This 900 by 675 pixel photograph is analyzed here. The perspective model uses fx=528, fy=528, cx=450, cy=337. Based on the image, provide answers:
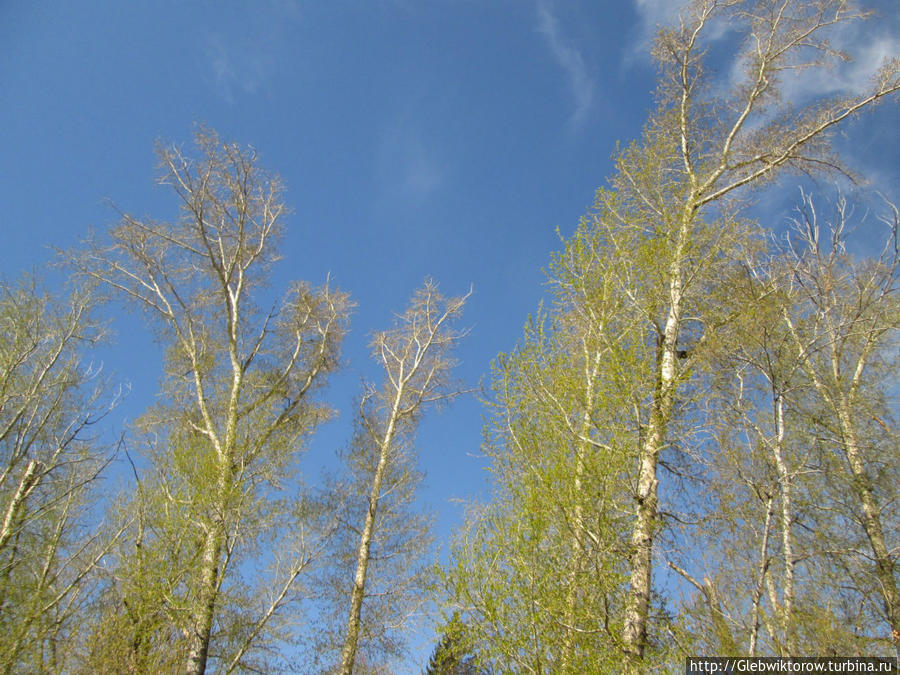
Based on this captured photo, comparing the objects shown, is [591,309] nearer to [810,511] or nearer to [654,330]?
[654,330]

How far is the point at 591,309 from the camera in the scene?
5691 millimetres

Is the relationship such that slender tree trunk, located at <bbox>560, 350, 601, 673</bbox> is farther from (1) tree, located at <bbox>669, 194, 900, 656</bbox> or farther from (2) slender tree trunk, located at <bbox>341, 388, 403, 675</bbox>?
(2) slender tree trunk, located at <bbox>341, 388, 403, 675</bbox>

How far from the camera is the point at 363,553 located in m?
9.76

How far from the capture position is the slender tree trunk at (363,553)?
885 cm

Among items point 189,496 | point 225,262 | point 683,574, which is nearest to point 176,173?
point 225,262

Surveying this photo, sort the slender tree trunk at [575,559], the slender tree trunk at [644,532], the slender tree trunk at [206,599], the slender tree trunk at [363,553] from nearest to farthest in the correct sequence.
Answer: the slender tree trunk at [575,559]
the slender tree trunk at [644,532]
the slender tree trunk at [206,599]
the slender tree trunk at [363,553]

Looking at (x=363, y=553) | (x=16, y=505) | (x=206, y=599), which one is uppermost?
(x=16, y=505)

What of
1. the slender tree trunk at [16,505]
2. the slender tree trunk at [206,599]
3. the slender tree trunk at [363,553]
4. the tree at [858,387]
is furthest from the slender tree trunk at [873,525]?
the slender tree trunk at [16,505]

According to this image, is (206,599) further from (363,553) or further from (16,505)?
(363,553)

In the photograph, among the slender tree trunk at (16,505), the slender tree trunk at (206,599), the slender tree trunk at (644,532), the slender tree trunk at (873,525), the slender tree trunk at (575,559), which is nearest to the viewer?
the slender tree trunk at (575,559)

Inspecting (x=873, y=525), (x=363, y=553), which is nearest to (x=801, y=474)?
(x=873, y=525)

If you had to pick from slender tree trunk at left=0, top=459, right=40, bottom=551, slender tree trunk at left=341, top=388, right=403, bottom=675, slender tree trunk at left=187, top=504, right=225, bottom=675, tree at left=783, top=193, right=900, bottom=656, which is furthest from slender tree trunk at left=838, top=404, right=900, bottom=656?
slender tree trunk at left=0, top=459, right=40, bottom=551

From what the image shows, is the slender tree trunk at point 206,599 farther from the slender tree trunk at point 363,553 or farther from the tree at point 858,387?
the tree at point 858,387

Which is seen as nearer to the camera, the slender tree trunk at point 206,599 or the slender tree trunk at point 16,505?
the slender tree trunk at point 16,505
